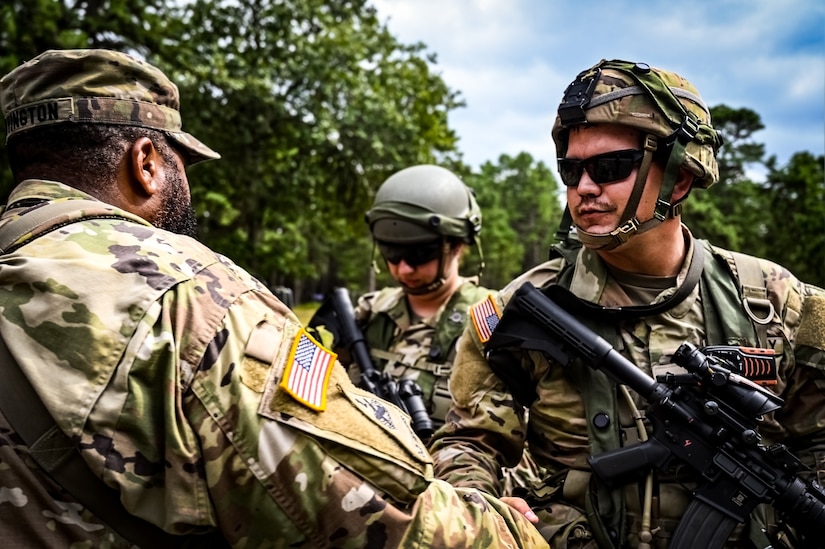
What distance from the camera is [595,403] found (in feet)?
7.76

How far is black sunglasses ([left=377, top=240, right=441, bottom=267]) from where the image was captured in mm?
4383

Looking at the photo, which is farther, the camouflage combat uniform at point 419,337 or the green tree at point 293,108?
the green tree at point 293,108

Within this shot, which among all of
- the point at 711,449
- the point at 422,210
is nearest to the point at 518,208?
the point at 422,210

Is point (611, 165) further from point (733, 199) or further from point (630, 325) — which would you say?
point (733, 199)

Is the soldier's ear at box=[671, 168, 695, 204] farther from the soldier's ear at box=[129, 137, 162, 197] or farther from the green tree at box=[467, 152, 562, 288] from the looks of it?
the green tree at box=[467, 152, 562, 288]

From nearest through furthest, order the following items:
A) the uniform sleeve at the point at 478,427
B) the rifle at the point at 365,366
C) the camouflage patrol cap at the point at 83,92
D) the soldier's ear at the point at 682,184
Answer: the camouflage patrol cap at the point at 83,92, the uniform sleeve at the point at 478,427, the soldier's ear at the point at 682,184, the rifle at the point at 365,366

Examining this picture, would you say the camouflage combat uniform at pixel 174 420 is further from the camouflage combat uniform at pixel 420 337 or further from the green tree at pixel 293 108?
the green tree at pixel 293 108

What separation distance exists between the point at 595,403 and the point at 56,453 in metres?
1.75

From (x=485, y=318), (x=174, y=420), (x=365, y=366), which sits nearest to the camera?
(x=174, y=420)

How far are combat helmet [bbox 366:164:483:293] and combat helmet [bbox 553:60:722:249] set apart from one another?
2022 millimetres

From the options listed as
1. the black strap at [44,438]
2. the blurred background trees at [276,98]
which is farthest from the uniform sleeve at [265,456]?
the blurred background trees at [276,98]

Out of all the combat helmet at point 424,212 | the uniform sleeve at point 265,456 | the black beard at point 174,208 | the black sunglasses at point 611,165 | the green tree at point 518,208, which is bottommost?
the green tree at point 518,208

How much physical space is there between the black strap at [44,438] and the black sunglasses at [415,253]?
3.08m

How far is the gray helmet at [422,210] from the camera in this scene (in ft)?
14.6
